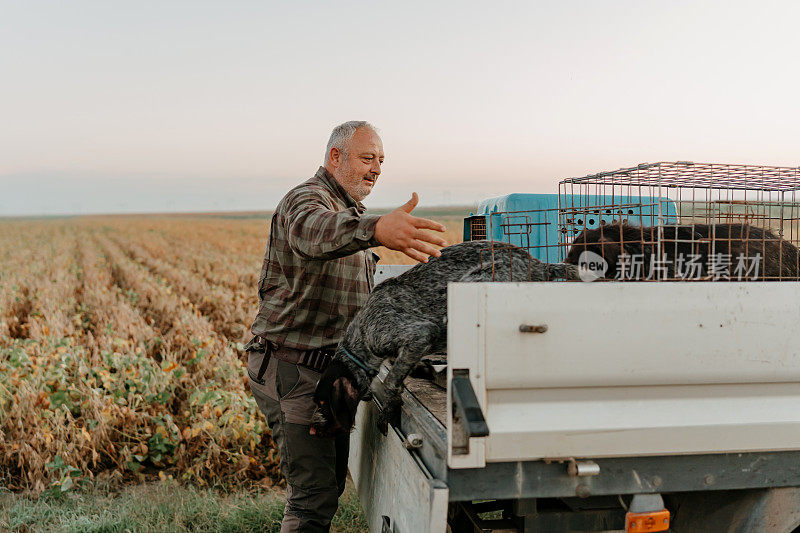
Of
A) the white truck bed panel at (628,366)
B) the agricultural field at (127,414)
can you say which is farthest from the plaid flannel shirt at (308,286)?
the white truck bed panel at (628,366)

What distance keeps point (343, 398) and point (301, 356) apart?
437 mm

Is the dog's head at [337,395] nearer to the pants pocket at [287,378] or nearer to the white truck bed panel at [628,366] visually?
the pants pocket at [287,378]

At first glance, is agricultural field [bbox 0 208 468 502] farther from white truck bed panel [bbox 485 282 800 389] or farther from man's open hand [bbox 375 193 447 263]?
white truck bed panel [bbox 485 282 800 389]

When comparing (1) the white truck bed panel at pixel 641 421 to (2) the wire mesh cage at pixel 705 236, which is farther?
(2) the wire mesh cage at pixel 705 236

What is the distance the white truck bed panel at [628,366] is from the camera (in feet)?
7.79

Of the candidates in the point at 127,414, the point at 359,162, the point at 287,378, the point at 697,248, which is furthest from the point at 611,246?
the point at 127,414

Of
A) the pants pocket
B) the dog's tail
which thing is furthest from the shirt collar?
the dog's tail

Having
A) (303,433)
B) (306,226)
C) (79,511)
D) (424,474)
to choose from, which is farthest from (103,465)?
(424,474)

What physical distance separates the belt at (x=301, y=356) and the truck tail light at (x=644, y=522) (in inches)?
70.1

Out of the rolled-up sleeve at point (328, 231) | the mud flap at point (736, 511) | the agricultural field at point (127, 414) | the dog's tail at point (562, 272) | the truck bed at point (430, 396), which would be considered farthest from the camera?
the agricultural field at point (127, 414)

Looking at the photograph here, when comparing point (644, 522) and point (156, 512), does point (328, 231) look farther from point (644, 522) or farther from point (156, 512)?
point (156, 512)

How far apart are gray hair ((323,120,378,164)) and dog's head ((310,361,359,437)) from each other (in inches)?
50.0

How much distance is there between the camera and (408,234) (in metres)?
2.73

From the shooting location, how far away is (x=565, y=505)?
2947mm
